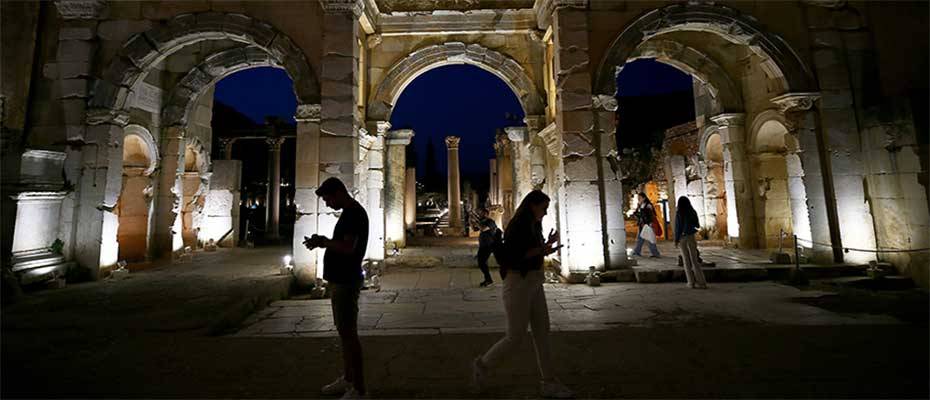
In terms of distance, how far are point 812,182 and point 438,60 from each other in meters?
7.68

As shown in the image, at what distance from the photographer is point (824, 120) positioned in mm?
6613

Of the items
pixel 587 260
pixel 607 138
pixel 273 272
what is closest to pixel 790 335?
pixel 587 260

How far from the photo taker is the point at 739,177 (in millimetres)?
8891

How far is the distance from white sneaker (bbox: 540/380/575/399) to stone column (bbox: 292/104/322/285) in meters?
4.57

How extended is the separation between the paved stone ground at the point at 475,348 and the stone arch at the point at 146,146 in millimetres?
3885

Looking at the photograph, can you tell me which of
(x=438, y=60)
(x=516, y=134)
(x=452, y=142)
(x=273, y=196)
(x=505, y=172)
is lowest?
(x=273, y=196)

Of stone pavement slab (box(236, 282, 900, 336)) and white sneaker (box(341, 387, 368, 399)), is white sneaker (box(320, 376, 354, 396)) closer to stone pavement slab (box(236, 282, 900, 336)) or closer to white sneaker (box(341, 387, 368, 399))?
white sneaker (box(341, 387, 368, 399))

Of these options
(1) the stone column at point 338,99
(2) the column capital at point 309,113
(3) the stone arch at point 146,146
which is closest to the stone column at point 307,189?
(2) the column capital at point 309,113

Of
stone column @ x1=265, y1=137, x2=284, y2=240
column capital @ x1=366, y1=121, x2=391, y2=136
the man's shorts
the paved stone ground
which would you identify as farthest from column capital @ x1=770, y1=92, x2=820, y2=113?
stone column @ x1=265, y1=137, x2=284, y2=240

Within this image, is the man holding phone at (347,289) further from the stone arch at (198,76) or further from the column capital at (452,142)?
the column capital at (452,142)

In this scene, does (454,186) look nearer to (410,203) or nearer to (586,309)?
(410,203)

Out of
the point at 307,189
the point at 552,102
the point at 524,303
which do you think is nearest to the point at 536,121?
the point at 552,102

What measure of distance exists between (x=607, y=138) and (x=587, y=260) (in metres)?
2.15

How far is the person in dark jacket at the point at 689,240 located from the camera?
18.1 ft
